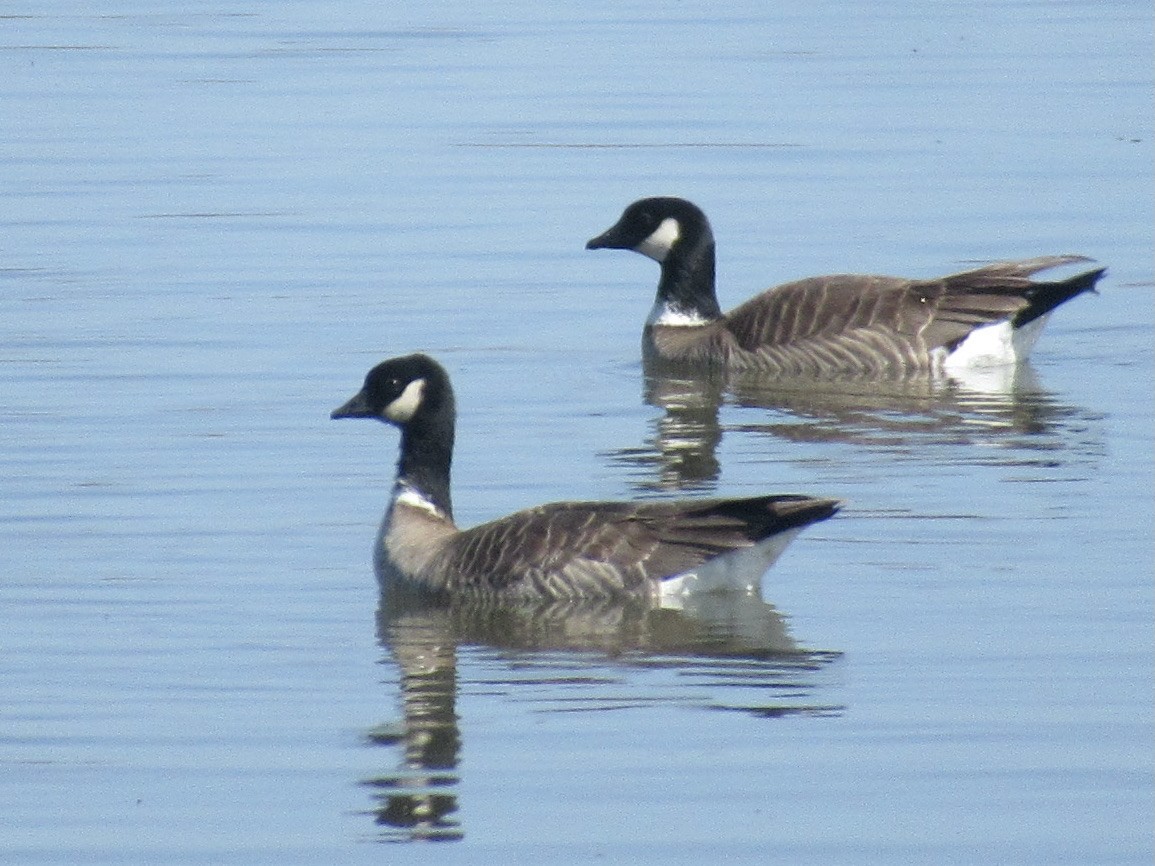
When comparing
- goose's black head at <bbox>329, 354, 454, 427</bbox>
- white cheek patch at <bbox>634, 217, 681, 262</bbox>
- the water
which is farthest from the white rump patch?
goose's black head at <bbox>329, 354, 454, 427</bbox>

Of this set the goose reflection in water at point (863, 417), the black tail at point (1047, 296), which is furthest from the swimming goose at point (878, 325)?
the goose reflection in water at point (863, 417)

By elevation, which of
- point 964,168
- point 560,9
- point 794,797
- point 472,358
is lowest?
point 794,797

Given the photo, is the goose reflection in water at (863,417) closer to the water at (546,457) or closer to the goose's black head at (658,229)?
the water at (546,457)

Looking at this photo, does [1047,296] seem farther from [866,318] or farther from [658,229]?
[658,229]

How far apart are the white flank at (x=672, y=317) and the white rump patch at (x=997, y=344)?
173cm

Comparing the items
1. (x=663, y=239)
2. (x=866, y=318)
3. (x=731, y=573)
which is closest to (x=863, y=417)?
(x=866, y=318)

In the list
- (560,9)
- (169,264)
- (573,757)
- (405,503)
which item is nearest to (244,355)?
(169,264)

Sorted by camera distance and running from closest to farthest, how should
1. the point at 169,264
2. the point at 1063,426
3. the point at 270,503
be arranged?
1. the point at 270,503
2. the point at 1063,426
3. the point at 169,264

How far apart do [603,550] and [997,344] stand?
244 inches

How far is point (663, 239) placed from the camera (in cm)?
1808

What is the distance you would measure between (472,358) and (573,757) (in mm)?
→ 7742

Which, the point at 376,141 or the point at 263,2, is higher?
the point at 263,2

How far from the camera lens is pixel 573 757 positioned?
892cm

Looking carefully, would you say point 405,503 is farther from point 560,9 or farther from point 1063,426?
point 560,9
